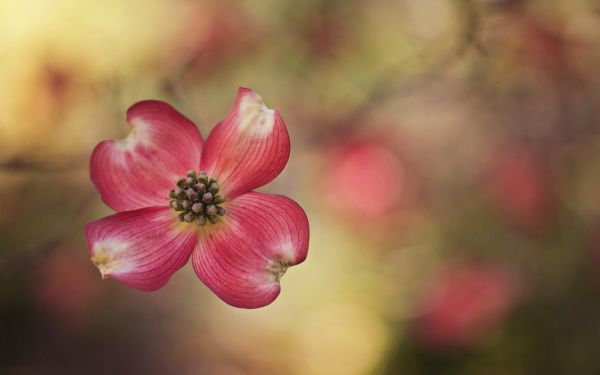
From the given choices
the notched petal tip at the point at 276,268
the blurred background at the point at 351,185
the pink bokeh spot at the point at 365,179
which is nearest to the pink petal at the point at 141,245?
the notched petal tip at the point at 276,268

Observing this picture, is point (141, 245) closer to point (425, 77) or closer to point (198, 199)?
point (198, 199)

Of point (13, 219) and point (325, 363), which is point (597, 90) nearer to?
point (325, 363)

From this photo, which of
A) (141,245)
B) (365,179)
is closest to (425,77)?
(365,179)

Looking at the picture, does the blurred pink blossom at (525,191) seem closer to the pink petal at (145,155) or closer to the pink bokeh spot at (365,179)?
the pink bokeh spot at (365,179)

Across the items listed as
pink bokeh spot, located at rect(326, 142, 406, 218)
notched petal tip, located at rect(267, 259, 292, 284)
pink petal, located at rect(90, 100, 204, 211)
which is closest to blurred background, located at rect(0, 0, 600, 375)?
pink bokeh spot, located at rect(326, 142, 406, 218)

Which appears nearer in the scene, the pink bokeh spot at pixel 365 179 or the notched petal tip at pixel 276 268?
the notched petal tip at pixel 276 268
